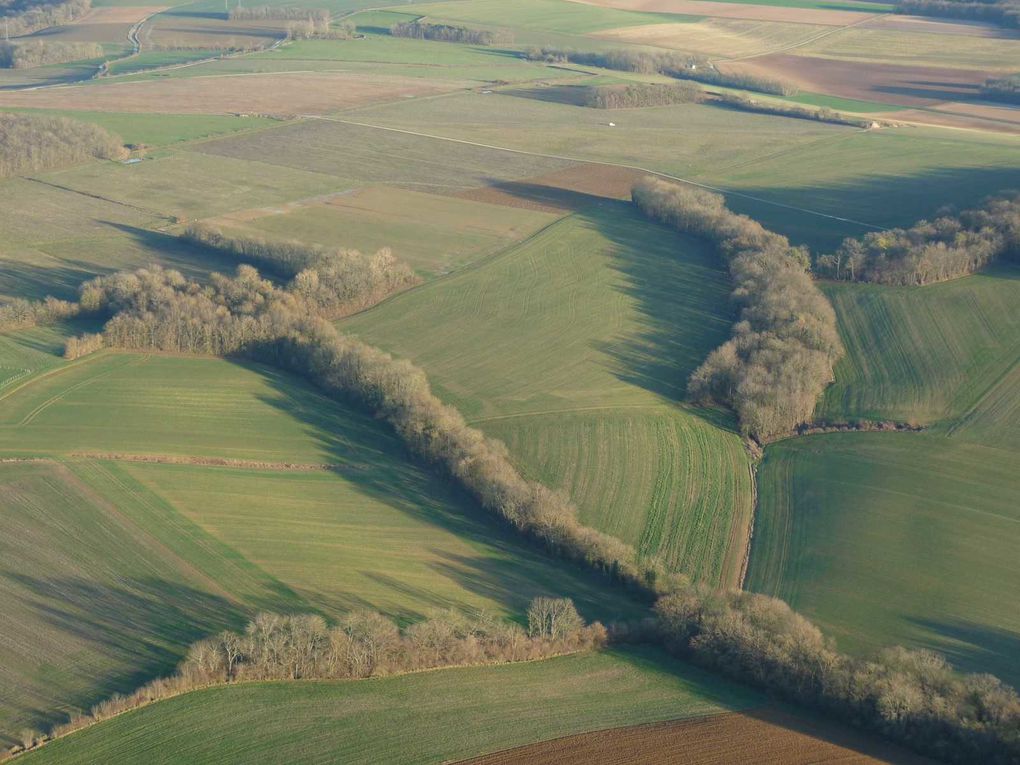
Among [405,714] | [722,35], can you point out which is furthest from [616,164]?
[405,714]

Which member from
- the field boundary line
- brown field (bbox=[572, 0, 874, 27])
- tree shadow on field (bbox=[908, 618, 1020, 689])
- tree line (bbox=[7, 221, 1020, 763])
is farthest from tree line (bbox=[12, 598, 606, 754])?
brown field (bbox=[572, 0, 874, 27])

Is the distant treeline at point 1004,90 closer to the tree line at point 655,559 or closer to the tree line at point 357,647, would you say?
the tree line at point 655,559

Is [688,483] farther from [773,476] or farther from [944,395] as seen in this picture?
[944,395]

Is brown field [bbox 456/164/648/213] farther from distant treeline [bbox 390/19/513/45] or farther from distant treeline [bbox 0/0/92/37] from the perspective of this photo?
distant treeline [bbox 0/0/92/37]

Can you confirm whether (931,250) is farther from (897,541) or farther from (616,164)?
(616,164)

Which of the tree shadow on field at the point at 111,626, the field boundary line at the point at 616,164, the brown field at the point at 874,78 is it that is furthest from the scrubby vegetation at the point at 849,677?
the brown field at the point at 874,78

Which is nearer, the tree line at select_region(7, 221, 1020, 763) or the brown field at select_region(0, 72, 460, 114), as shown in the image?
the tree line at select_region(7, 221, 1020, 763)

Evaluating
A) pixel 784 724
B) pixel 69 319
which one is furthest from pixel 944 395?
pixel 69 319
